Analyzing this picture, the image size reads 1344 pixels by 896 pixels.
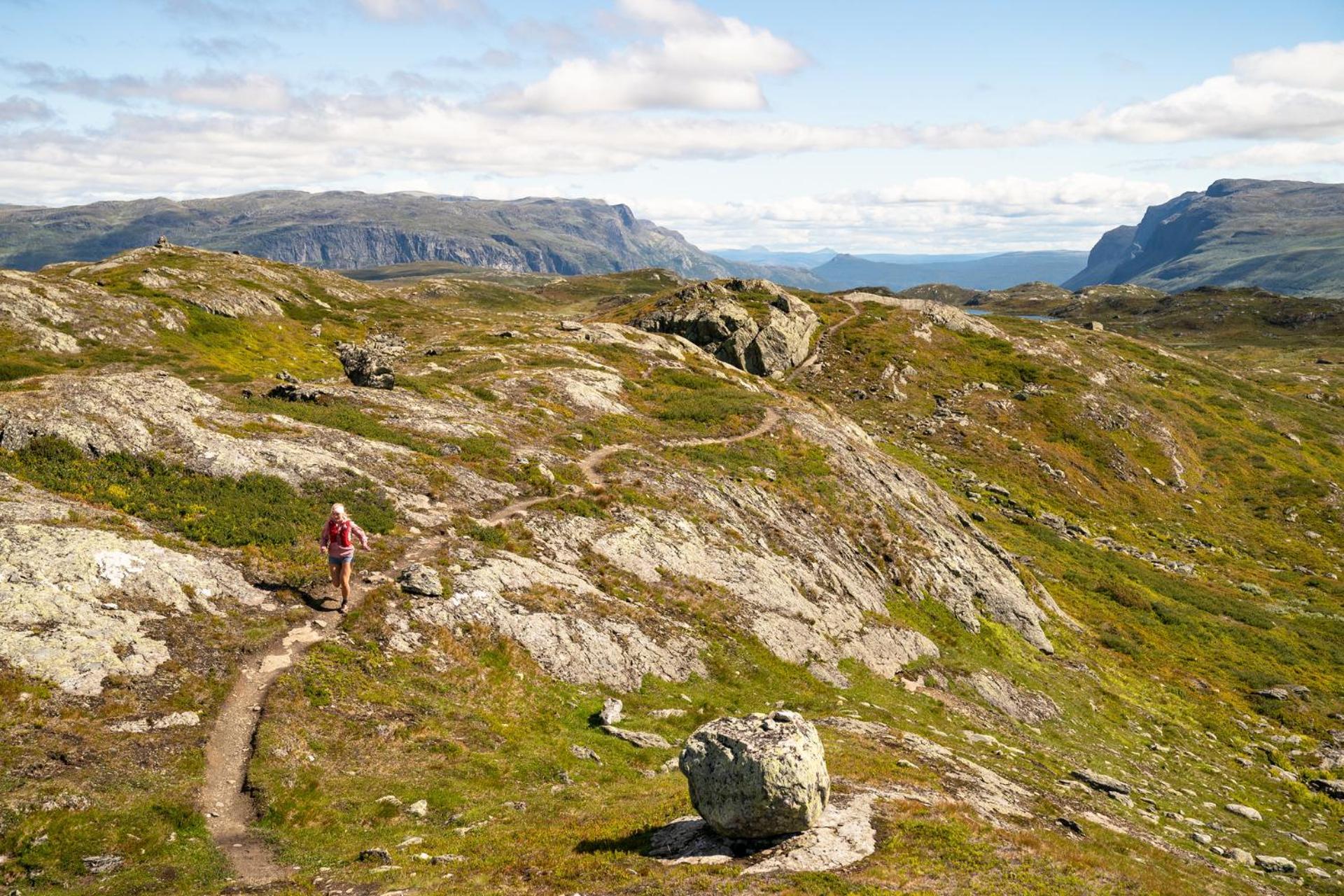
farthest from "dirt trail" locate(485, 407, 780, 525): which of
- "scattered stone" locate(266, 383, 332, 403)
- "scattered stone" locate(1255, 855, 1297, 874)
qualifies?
"scattered stone" locate(1255, 855, 1297, 874)

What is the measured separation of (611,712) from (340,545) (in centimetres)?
1262

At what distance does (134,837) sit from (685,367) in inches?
3029

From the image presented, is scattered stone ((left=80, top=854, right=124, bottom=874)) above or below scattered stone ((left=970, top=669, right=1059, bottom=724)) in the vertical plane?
above

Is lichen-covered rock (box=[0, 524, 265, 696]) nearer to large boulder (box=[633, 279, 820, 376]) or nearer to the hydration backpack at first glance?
the hydration backpack

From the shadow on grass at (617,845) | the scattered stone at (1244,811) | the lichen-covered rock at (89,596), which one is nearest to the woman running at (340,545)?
the lichen-covered rock at (89,596)

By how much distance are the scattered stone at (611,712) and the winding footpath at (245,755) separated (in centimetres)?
1085

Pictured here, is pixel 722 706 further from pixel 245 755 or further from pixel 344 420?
pixel 344 420

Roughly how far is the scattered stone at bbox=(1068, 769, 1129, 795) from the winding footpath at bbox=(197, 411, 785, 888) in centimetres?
3486

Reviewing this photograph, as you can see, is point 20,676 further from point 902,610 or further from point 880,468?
point 880,468

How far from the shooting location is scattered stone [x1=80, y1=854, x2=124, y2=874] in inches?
586

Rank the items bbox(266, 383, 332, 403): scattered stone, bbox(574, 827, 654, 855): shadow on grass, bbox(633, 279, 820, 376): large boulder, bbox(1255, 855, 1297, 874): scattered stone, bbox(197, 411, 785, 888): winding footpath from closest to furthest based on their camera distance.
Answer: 1. bbox(197, 411, 785, 888): winding footpath
2. bbox(574, 827, 654, 855): shadow on grass
3. bbox(1255, 855, 1297, 874): scattered stone
4. bbox(266, 383, 332, 403): scattered stone
5. bbox(633, 279, 820, 376): large boulder

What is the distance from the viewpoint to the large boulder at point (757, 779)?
690 inches

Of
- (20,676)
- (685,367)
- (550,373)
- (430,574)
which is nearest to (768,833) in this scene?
A: (430,574)

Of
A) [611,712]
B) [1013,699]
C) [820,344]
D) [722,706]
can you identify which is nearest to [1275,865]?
[1013,699]
